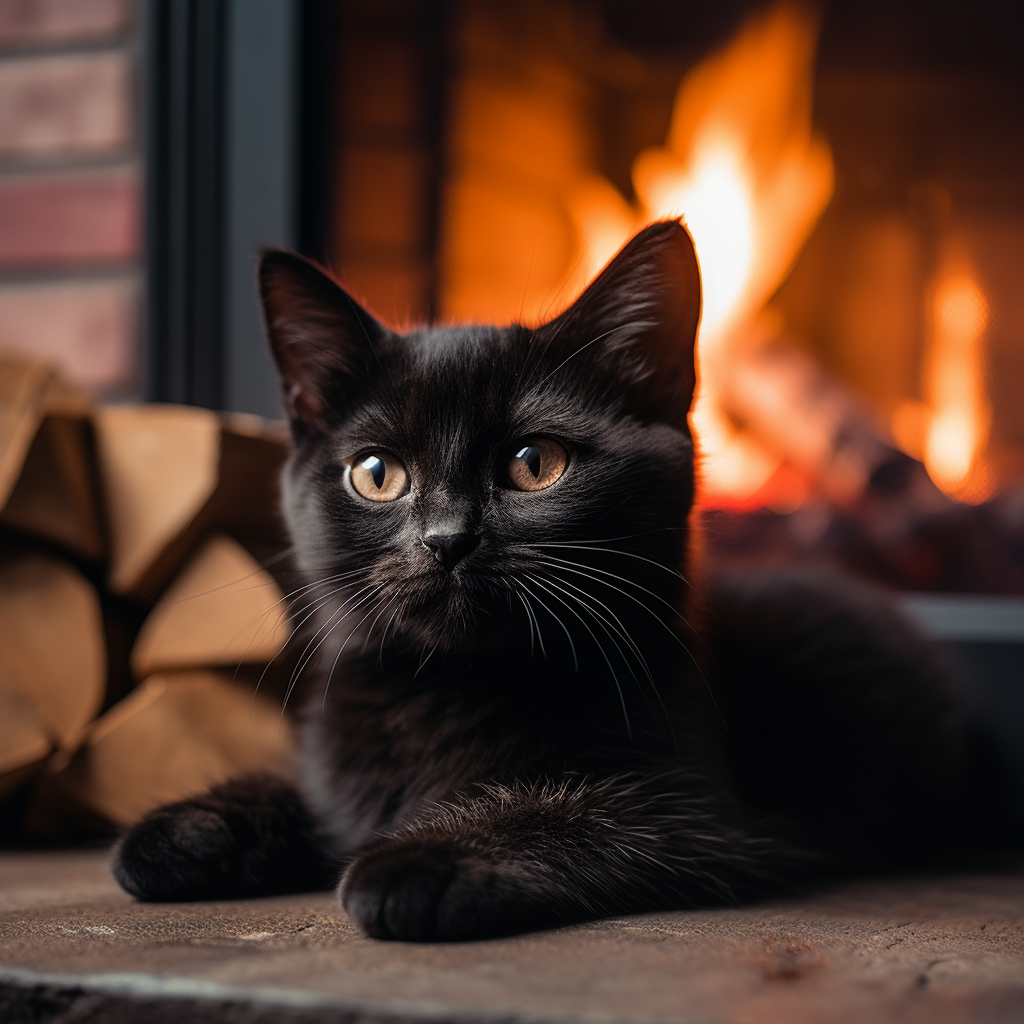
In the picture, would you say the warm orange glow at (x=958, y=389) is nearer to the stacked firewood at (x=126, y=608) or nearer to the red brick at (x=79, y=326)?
the stacked firewood at (x=126, y=608)

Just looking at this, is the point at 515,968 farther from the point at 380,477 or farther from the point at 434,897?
the point at 380,477

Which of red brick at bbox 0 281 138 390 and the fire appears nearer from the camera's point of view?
the fire

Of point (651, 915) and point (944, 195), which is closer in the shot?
point (651, 915)

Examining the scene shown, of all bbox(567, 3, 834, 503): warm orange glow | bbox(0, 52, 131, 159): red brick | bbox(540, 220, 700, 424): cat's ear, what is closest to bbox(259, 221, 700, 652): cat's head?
bbox(540, 220, 700, 424): cat's ear

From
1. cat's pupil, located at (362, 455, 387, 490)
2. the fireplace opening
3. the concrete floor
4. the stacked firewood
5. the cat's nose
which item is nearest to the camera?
the concrete floor

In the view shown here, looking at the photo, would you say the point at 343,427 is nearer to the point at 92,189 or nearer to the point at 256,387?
the point at 256,387

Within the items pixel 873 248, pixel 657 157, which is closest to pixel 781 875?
pixel 873 248

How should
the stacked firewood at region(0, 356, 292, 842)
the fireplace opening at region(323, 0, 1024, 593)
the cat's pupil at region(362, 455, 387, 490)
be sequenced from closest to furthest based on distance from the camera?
the cat's pupil at region(362, 455, 387, 490) → the stacked firewood at region(0, 356, 292, 842) → the fireplace opening at region(323, 0, 1024, 593)

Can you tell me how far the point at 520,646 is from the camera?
0.83 metres

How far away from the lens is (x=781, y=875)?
87 cm

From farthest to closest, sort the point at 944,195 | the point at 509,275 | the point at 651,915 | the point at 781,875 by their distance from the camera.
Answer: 1. the point at 509,275
2. the point at 944,195
3. the point at 781,875
4. the point at 651,915

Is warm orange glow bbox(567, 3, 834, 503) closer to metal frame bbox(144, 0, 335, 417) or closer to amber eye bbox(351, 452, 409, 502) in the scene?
metal frame bbox(144, 0, 335, 417)

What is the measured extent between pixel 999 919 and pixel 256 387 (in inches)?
45.3

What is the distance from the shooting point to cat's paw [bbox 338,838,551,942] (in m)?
0.66
